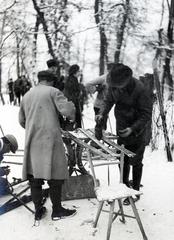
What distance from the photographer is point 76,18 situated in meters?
18.8

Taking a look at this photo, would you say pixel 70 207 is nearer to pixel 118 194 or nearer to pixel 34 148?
pixel 34 148

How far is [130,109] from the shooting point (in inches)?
204

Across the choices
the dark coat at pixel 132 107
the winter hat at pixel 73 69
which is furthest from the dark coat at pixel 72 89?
the dark coat at pixel 132 107

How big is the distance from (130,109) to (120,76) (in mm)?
602

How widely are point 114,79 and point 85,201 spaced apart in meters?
1.84

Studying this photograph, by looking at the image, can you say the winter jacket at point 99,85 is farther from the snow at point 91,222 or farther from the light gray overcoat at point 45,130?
the light gray overcoat at point 45,130

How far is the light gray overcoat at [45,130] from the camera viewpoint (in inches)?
182

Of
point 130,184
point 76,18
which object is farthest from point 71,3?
point 130,184

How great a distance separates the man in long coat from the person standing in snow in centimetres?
68

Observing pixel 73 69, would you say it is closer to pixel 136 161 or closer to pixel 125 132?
pixel 136 161

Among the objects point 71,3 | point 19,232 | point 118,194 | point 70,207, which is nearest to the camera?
point 118,194

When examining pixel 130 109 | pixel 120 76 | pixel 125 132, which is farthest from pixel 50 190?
pixel 120 76

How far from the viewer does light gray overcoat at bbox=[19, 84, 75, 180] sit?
15.1 ft

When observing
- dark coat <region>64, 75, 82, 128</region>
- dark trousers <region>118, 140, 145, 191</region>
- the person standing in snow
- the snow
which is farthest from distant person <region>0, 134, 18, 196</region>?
dark coat <region>64, 75, 82, 128</region>
